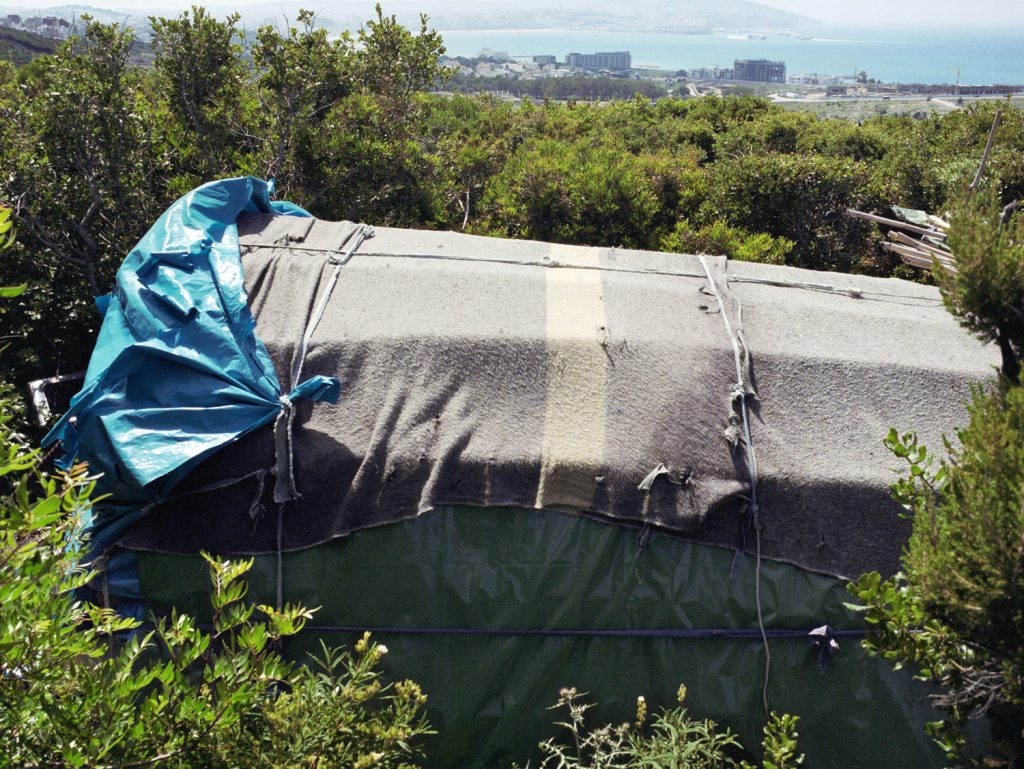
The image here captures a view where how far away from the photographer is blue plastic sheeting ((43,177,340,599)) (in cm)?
369

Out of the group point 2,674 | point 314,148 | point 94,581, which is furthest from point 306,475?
point 314,148

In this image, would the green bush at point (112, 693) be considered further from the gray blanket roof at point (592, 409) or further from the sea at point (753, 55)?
the sea at point (753, 55)

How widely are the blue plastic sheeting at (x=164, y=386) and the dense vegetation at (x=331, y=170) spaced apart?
2.08 meters

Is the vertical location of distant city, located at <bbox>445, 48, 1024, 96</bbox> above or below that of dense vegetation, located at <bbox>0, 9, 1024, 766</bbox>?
above

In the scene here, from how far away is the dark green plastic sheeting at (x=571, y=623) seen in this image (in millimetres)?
3639

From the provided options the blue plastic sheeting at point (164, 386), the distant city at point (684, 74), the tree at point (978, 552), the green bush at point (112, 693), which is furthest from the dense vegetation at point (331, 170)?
the distant city at point (684, 74)

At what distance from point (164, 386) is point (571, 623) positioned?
94.4 inches

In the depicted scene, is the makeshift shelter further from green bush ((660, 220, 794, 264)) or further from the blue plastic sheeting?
green bush ((660, 220, 794, 264))

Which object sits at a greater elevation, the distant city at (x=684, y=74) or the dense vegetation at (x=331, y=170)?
the distant city at (x=684, y=74)

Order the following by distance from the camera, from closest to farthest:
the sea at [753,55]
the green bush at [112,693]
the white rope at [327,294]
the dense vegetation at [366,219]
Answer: the green bush at [112,693], the dense vegetation at [366,219], the white rope at [327,294], the sea at [753,55]

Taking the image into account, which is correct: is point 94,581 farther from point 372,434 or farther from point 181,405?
point 372,434

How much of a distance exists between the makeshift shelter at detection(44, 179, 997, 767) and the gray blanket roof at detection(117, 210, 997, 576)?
0.01 metres

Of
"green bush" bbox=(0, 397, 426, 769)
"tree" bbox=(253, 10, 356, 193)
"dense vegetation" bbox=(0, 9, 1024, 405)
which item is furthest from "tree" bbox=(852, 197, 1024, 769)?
"tree" bbox=(253, 10, 356, 193)

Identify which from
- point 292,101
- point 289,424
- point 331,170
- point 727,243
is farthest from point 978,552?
point 292,101
